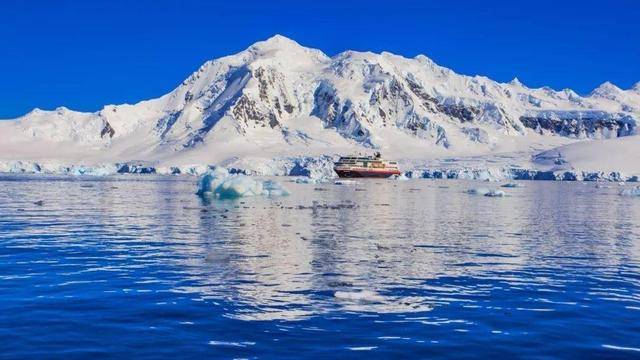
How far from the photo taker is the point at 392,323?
14625mm

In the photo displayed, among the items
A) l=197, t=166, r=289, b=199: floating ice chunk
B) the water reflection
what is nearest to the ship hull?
l=197, t=166, r=289, b=199: floating ice chunk

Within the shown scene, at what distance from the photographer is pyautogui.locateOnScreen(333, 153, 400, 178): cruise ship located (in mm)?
164250

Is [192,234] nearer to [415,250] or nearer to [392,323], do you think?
[415,250]

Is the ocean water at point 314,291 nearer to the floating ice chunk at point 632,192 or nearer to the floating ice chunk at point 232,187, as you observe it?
the floating ice chunk at point 232,187

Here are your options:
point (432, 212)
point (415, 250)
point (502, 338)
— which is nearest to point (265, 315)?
point (502, 338)

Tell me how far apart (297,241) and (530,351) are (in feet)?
54.0

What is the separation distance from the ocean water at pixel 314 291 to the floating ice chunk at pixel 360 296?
45 mm

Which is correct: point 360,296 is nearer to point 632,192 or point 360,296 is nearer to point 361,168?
point 632,192

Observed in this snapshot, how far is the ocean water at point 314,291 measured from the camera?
42.9 ft

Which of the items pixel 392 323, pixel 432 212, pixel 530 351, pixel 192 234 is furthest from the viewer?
pixel 432 212

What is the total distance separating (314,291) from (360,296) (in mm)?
1288

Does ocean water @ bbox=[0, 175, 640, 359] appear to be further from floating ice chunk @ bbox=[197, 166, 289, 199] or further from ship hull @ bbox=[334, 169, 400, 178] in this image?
ship hull @ bbox=[334, 169, 400, 178]

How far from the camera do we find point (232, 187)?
58.8m

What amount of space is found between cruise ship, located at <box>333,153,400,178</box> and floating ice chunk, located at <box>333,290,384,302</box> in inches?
5732
